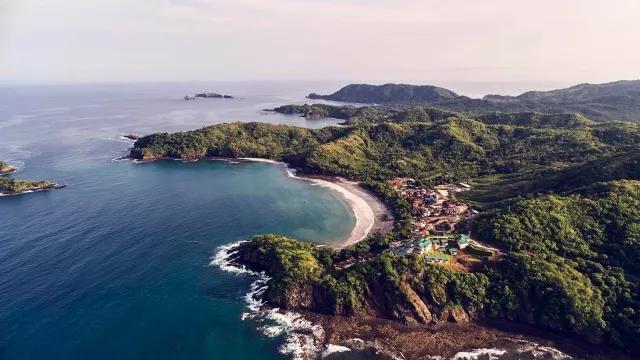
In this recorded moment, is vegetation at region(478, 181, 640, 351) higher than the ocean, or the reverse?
vegetation at region(478, 181, 640, 351)

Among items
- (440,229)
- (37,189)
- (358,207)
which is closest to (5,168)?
(37,189)

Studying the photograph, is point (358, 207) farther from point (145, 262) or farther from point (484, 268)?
point (145, 262)

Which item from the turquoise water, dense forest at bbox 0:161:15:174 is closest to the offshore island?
the turquoise water

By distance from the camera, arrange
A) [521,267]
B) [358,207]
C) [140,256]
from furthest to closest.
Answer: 1. [358,207]
2. [140,256]
3. [521,267]

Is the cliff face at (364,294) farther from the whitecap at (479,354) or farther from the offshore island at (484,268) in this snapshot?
the whitecap at (479,354)

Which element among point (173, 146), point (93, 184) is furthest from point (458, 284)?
point (173, 146)

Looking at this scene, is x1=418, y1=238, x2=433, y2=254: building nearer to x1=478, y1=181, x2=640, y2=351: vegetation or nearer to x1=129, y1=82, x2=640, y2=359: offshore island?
x1=129, y1=82, x2=640, y2=359: offshore island

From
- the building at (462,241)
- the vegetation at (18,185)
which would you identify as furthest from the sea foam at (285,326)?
the vegetation at (18,185)
